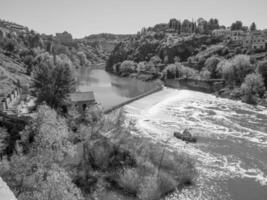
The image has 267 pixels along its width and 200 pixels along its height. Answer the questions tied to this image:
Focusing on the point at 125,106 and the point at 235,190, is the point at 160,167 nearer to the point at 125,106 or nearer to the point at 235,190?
the point at 235,190

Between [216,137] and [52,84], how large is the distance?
76.2 feet

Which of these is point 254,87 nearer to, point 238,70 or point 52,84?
point 238,70

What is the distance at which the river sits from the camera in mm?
19531

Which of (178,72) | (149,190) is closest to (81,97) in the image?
(149,190)

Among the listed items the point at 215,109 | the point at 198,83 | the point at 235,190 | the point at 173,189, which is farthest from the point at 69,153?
the point at 198,83

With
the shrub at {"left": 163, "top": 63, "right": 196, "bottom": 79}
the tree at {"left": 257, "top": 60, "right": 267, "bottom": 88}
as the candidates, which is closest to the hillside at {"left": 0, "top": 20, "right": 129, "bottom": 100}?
the shrub at {"left": 163, "top": 63, "right": 196, "bottom": 79}

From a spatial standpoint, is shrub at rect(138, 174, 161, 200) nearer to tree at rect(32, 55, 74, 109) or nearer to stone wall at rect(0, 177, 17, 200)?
stone wall at rect(0, 177, 17, 200)

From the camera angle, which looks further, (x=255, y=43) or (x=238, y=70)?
(x=255, y=43)

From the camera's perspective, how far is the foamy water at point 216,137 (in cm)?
1961

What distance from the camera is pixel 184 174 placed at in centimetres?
2056

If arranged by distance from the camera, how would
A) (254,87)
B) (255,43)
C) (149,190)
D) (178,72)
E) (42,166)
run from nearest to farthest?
(42,166) < (149,190) < (254,87) < (178,72) < (255,43)

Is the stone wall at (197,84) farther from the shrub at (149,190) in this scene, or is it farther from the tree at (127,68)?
the shrub at (149,190)

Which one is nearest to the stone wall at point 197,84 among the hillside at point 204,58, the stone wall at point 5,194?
the hillside at point 204,58

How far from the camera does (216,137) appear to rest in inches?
1191
